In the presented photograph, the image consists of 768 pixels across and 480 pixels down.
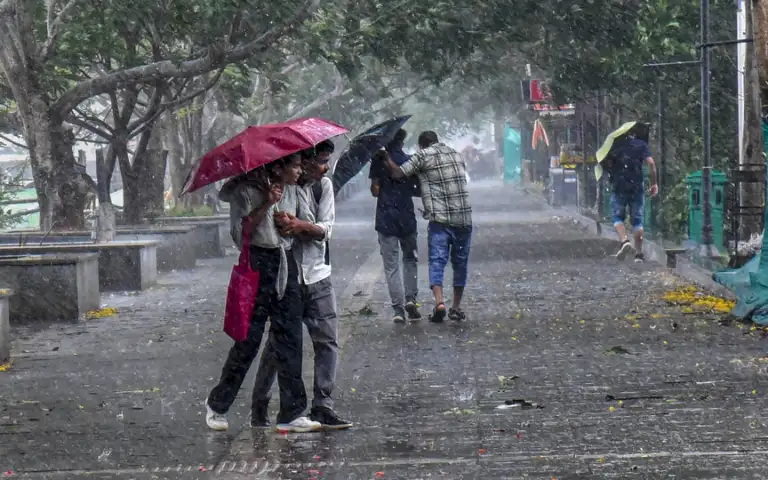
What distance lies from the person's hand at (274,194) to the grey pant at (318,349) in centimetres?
61

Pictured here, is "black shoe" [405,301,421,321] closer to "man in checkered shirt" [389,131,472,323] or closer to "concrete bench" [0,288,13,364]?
"man in checkered shirt" [389,131,472,323]

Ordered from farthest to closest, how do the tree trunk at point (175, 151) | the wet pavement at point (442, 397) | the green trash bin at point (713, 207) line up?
the tree trunk at point (175, 151)
the green trash bin at point (713, 207)
the wet pavement at point (442, 397)

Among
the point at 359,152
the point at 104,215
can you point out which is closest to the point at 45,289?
the point at 104,215

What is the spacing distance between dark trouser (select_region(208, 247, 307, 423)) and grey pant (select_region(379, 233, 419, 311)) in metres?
5.23

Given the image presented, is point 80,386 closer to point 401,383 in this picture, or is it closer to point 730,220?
point 401,383

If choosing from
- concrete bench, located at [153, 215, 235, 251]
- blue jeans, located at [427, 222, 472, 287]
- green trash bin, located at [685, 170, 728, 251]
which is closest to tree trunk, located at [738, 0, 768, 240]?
green trash bin, located at [685, 170, 728, 251]

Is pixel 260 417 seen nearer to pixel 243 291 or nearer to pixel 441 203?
pixel 243 291

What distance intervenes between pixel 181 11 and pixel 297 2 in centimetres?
163

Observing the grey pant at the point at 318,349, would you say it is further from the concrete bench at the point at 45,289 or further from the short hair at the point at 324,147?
the concrete bench at the point at 45,289

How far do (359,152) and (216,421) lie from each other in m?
3.35

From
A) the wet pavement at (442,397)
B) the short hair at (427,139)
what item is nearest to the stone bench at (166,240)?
the wet pavement at (442,397)

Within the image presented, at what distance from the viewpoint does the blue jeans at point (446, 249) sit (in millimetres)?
13492

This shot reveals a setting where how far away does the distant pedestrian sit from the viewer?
20.0m

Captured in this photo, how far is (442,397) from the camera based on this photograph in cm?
926
